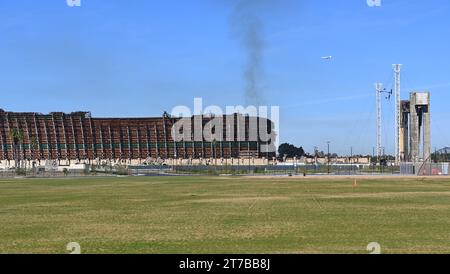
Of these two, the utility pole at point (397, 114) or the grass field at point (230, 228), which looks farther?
the utility pole at point (397, 114)

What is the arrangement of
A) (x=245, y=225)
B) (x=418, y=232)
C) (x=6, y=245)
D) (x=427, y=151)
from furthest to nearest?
1. (x=427, y=151)
2. (x=245, y=225)
3. (x=418, y=232)
4. (x=6, y=245)

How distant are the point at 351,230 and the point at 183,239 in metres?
6.79

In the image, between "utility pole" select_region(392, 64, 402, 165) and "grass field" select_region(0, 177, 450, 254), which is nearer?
"grass field" select_region(0, 177, 450, 254)

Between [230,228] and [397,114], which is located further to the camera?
[397,114]
